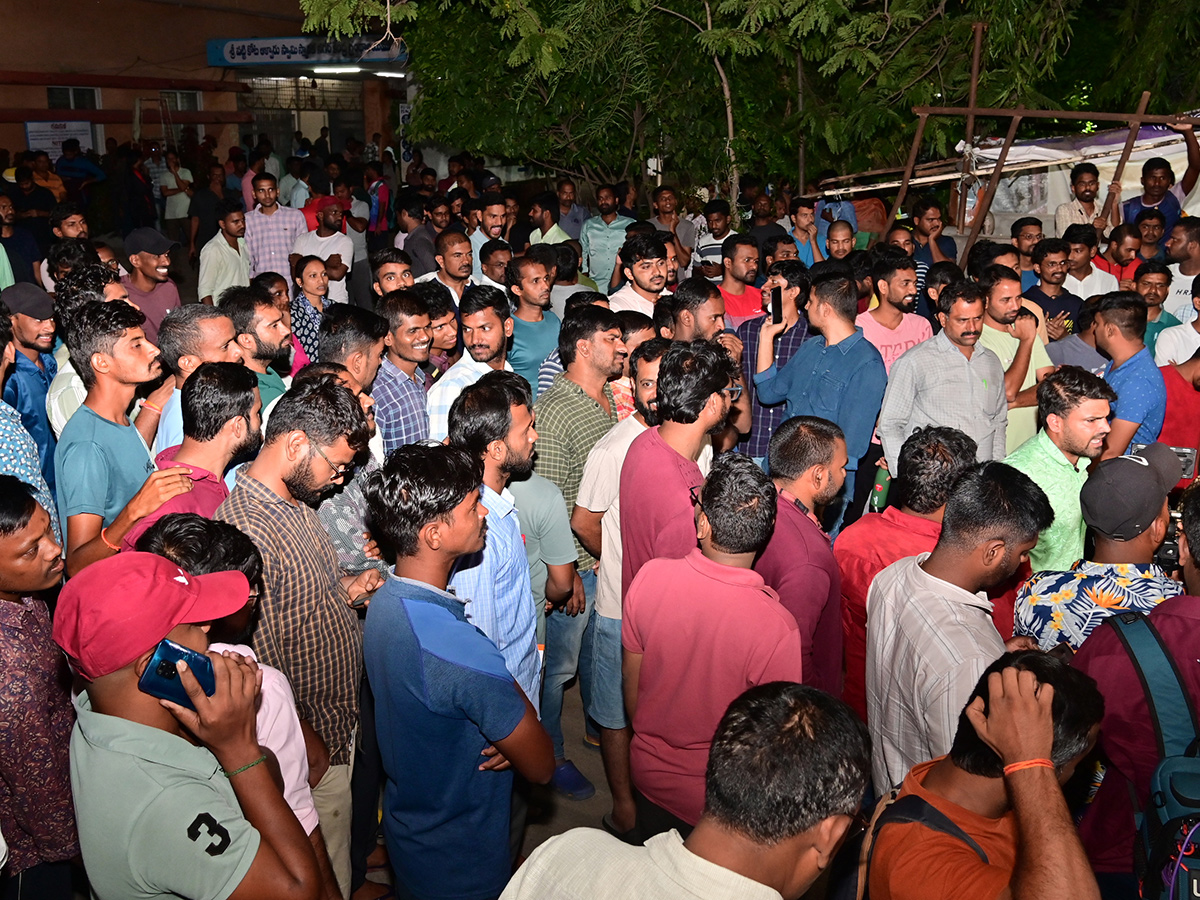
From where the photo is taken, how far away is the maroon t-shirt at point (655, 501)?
3471 mm

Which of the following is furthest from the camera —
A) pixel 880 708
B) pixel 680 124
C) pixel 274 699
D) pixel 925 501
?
pixel 680 124

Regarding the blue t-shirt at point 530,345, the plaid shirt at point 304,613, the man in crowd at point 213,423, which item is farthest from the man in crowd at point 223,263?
the plaid shirt at point 304,613

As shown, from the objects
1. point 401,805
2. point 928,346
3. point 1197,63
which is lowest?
point 401,805

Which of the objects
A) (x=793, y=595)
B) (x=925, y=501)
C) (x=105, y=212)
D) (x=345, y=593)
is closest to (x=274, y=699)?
(x=345, y=593)

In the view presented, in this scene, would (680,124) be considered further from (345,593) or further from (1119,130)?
(345,593)

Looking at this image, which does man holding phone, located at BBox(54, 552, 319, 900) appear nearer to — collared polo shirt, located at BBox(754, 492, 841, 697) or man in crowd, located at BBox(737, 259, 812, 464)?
collared polo shirt, located at BBox(754, 492, 841, 697)

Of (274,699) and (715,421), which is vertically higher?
(715,421)

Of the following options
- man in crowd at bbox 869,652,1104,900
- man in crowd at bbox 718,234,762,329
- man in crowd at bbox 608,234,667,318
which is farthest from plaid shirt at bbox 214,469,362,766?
man in crowd at bbox 718,234,762,329

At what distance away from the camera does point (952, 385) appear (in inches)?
197

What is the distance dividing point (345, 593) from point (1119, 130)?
33.7ft

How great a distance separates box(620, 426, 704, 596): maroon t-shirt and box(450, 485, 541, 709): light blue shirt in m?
0.48

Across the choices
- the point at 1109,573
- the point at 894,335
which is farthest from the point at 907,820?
the point at 894,335

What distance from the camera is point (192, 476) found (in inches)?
131

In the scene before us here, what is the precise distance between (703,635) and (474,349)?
255 centimetres
